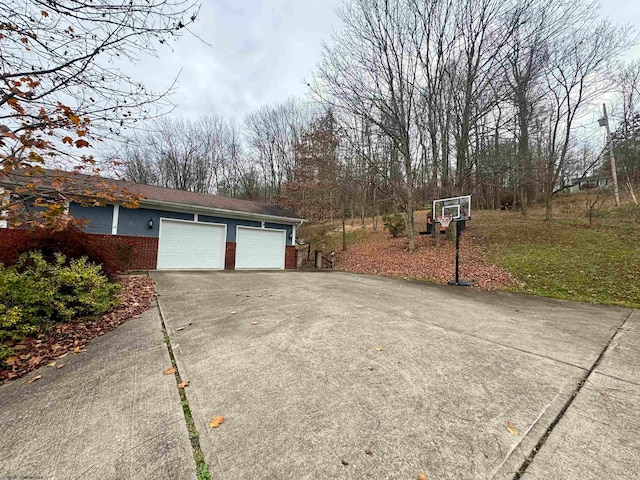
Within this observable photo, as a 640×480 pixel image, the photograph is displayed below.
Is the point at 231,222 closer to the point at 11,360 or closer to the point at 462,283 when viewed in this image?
the point at 11,360

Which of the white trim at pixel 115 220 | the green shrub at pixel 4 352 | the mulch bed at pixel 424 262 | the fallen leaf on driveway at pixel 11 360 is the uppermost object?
the white trim at pixel 115 220

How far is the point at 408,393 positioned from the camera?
193cm

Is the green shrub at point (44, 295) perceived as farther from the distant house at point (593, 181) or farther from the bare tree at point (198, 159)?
the distant house at point (593, 181)

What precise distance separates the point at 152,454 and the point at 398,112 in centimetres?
1232

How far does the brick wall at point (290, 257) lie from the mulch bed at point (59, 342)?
7.50 m

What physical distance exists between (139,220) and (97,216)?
40.5 inches

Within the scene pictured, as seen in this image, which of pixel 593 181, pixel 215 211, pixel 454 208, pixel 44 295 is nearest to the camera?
pixel 44 295

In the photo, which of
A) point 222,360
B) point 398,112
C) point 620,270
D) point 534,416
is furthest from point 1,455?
point 398,112

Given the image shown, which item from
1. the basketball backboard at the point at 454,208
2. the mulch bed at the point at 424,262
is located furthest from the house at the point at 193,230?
the basketball backboard at the point at 454,208

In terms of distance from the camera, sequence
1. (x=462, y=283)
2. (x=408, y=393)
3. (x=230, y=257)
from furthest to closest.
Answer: (x=230, y=257), (x=462, y=283), (x=408, y=393)

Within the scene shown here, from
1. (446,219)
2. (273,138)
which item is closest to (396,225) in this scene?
(446,219)

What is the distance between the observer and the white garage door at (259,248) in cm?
1039

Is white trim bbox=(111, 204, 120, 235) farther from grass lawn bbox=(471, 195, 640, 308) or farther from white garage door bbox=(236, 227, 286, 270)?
grass lawn bbox=(471, 195, 640, 308)

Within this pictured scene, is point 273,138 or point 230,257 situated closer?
point 230,257
